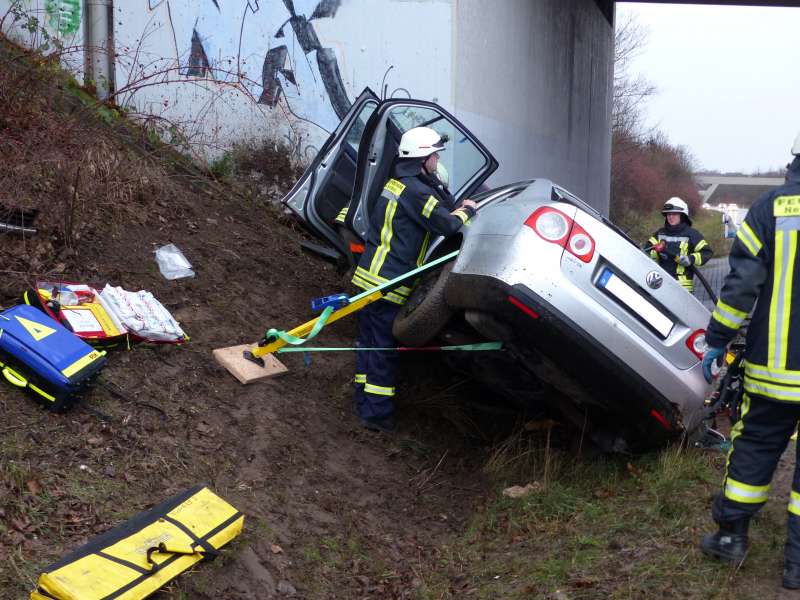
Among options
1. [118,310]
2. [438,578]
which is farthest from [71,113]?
[438,578]

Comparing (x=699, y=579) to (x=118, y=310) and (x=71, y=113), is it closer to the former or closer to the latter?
(x=118, y=310)

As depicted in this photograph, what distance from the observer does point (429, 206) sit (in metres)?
4.80

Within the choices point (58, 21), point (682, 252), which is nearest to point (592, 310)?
point (682, 252)

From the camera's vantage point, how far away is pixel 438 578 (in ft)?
12.4

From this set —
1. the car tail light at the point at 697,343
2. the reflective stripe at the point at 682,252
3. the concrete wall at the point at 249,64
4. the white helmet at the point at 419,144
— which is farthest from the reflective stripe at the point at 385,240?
the reflective stripe at the point at 682,252

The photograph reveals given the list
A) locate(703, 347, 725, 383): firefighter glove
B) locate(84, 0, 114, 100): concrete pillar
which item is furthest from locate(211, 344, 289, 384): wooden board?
locate(84, 0, 114, 100): concrete pillar

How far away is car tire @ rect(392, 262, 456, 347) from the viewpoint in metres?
4.50

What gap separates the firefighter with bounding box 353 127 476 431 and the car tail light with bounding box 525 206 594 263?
3.44 feet

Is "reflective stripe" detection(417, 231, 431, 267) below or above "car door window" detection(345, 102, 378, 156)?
below

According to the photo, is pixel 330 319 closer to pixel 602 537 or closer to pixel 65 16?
pixel 602 537

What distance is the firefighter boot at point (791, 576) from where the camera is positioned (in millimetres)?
3176

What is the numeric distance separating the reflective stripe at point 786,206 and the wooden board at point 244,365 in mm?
3021

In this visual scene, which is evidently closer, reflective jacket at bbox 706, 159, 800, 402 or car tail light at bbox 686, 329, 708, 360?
reflective jacket at bbox 706, 159, 800, 402

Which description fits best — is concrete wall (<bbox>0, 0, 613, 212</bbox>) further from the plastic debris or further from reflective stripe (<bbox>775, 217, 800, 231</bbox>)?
reflective stripe (<bbox>775, 217, 800, 231</bbox>)
